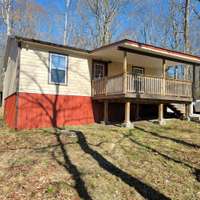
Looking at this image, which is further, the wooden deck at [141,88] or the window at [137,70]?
the window at [137,70]

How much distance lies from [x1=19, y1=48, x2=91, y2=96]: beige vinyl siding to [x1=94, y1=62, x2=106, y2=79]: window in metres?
0.63

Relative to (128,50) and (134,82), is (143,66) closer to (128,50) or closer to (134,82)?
(128,50)

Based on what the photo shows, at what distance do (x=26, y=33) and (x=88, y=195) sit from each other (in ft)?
109

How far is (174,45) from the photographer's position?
33625 mm

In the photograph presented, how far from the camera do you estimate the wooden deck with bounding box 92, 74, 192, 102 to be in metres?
14.6

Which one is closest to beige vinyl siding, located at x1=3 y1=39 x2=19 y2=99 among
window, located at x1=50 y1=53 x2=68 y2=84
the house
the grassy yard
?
the house

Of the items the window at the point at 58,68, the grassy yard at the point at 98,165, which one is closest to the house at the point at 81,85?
the window at the point at 58,68

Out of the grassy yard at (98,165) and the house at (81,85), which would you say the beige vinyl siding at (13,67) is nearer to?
the house at (81,85)

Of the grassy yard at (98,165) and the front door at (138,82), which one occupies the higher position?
the front door at (138,82)

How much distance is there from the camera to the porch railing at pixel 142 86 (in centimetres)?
1474

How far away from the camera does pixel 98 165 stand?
8.55m

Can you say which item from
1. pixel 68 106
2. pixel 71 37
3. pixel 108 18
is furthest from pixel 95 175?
pixel 71 37

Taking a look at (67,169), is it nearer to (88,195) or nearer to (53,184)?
(53,184)

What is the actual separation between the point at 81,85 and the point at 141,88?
11.7ft
